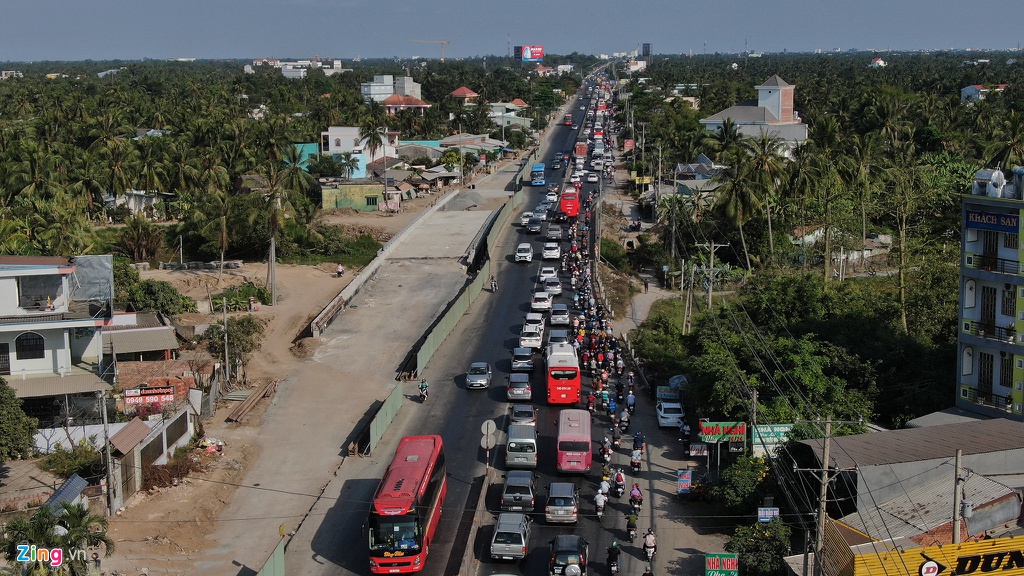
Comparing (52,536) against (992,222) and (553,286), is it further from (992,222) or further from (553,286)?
(553,286)

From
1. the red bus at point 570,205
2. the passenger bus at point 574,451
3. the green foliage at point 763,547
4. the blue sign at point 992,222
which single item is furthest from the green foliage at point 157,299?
the blue sign at point 992,222

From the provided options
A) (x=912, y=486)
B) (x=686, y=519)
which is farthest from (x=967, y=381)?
(x=686, y=519)

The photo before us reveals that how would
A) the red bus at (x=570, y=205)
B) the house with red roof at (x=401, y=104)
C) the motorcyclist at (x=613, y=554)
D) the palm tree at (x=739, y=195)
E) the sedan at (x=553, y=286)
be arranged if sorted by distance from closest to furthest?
the motorcyclist at (x=613, y=554) → the sedan at (x=553, y=286) → the palm tree at (x=739, y=195) → the red bus at (x=570, y=205) → the house with red roof at (x=401, y=104)

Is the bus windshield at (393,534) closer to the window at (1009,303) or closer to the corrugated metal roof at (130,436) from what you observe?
the corrugated metal roof at (130,436)

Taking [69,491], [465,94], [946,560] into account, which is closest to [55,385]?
[69,491]

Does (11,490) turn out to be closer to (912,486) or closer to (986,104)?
(912,486)

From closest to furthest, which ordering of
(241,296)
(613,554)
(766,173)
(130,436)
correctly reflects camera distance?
1. (613,554)
2. (130,436)
3. (241,296)
4. (766,173)
